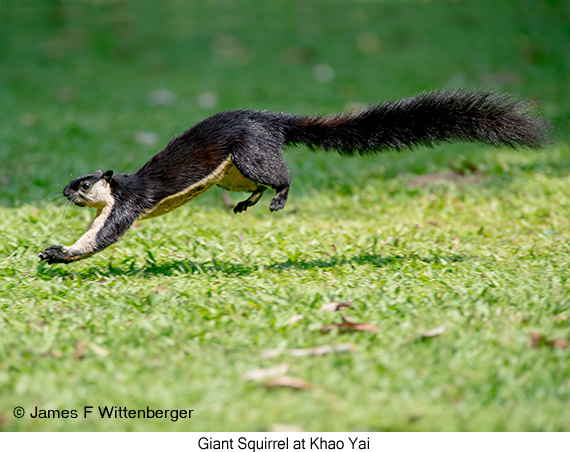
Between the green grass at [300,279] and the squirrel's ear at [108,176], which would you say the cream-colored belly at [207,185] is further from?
the green grass at [300,279]

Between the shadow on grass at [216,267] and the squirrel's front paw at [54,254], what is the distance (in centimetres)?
32

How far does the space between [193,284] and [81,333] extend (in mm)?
849

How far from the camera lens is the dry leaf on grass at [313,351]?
3.29m

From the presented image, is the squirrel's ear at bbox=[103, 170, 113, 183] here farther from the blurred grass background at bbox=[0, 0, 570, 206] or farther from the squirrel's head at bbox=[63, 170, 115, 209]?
the blurred grass background at bbox=[0, 0, 570, 206]

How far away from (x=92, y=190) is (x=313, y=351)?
5.82ft

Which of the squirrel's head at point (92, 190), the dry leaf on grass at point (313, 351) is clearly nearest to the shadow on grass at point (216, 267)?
the squirrel's head at point (92, 190)

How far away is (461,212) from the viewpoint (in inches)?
237

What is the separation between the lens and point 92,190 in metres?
4.31

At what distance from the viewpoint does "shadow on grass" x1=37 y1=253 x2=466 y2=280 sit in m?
4.53

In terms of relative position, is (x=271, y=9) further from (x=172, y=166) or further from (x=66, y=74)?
(x=172, y=166)

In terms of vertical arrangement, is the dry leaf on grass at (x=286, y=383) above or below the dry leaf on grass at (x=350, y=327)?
below

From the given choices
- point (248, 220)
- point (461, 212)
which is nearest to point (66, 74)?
point (248, 220)

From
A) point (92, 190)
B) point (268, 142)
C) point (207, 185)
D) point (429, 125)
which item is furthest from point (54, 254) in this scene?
point (429, 125)

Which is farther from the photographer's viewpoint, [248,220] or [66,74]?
[66,74]
